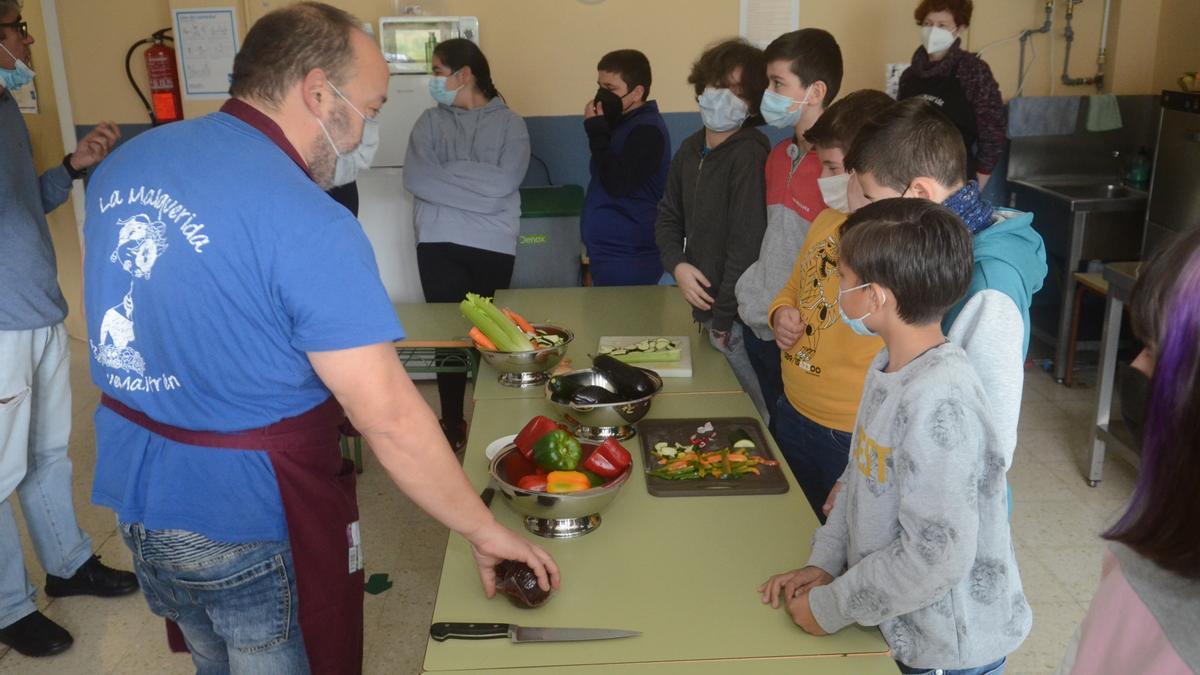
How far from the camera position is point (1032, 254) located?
162cm

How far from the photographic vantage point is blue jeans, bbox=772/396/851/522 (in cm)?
204

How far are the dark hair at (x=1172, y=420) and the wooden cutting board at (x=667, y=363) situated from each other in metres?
1.78

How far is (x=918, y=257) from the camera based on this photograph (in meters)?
1.44

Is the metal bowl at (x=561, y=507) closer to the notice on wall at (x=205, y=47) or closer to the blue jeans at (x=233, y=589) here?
the blue jeans at (x=233, y=589)

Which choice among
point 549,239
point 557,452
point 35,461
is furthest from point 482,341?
point 549,239

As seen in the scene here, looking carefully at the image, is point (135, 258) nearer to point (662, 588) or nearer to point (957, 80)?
point (662, 588)

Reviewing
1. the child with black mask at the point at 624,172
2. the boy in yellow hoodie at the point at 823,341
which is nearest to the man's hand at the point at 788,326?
the boy in yellow hoodie at the point at 823,341

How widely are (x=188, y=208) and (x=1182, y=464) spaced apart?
1.23m

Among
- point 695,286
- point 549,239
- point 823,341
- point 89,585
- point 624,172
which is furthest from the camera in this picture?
point 549,239

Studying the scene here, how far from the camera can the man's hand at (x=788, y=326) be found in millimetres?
2107

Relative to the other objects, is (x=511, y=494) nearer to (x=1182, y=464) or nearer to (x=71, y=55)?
(x=1182, y=464)

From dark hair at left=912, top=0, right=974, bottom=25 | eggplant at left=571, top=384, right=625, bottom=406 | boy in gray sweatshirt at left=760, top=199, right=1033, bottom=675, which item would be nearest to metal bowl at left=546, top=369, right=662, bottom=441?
eggplant at left=571, top=384, right=625, bottom=406

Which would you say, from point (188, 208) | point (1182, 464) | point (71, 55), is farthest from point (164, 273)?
point (71, 55)

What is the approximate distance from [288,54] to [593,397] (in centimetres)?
100
